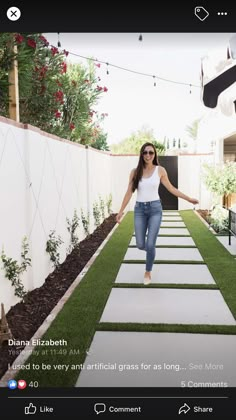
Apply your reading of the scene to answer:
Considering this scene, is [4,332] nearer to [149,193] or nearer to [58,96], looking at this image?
[149,193]

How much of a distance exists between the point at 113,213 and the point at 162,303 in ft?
28.6

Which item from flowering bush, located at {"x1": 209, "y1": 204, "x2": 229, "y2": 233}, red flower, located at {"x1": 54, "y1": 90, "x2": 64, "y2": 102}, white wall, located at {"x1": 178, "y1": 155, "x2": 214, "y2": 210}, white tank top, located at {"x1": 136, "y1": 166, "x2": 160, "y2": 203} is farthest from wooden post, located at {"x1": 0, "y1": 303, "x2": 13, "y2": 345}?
white wall, located at {"x1": 178, "y1": 155, "x2": 214, "y2": 210}

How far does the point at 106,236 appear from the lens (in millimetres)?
8547

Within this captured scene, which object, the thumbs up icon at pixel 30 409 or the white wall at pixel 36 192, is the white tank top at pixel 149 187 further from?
the thumbs up icon at pixel 30 409

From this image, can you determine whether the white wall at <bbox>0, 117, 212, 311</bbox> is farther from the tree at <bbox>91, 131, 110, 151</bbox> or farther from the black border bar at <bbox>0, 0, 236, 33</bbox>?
the black border bar at <bbox>0, 0, 236, 33</bbox>

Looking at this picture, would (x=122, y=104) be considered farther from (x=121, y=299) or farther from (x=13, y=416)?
(x=121, y=299)

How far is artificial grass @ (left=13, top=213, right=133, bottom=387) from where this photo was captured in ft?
6.05

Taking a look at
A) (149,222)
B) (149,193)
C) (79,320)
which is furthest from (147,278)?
(79,320)

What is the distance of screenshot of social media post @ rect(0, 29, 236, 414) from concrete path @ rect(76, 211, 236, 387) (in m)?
0.01

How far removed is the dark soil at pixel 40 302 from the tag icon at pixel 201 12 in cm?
163

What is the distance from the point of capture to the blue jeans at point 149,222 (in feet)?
15.2

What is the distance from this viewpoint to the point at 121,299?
13.5ft

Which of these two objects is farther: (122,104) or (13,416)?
(122,104)

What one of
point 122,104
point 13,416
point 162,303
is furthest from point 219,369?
point 162,303
